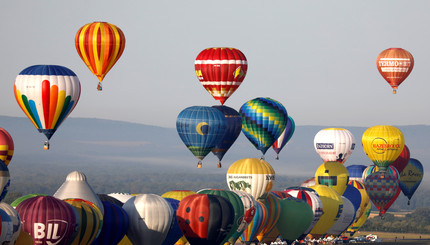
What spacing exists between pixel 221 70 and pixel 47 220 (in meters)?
26.1

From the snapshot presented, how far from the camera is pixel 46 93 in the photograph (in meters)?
53.6

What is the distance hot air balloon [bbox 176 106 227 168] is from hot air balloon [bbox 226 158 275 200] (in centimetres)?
245

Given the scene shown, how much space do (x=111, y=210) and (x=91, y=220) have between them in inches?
124

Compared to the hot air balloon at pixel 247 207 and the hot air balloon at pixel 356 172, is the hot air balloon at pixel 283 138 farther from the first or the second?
the hot air balloon at pixel 247 207

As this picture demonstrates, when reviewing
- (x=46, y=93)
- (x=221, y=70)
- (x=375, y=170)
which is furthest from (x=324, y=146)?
(x=46, y=93)

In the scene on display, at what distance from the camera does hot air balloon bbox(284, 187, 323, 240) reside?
211 ft

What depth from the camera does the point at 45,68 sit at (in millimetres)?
54125

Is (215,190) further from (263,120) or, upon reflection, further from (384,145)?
(384,145)

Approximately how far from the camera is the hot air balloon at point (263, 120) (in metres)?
66.0

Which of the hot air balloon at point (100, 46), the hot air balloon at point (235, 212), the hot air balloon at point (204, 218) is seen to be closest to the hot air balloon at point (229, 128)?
the hot air balloon at point (100, 46)

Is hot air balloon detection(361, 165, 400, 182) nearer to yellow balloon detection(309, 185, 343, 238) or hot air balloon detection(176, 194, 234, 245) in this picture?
yellow balloon detection(309, 185, 343, 238)

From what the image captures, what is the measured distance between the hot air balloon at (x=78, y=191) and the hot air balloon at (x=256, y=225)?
14497 mm

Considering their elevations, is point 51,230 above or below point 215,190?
above

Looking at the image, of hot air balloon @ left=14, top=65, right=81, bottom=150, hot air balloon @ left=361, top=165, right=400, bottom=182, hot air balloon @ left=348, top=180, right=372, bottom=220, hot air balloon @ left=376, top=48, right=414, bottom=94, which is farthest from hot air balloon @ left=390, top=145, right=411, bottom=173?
hot air balloon @ left=14, top=65, right=81, bottom=150
